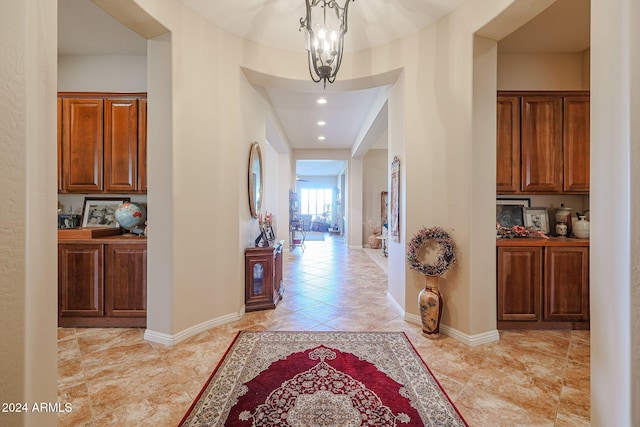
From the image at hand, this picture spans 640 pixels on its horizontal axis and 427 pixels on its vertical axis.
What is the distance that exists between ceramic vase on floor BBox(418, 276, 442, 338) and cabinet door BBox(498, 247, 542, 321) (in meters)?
0.76

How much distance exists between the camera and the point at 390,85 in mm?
3752

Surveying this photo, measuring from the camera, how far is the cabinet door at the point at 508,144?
3.14 meters

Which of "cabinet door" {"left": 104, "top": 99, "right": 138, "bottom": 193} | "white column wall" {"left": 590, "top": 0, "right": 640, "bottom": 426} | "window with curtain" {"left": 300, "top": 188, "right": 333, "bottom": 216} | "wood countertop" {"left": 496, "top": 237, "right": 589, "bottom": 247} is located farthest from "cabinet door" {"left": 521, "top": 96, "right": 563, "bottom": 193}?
"window with curtain" {"left": 300, "top": 188, "right": 333, "bottom": 216}

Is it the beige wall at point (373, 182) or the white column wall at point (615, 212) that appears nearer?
the white column wall at point (615, 212)

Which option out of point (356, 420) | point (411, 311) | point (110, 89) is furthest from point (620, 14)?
point (110, 89)

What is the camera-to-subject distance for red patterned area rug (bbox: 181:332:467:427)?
1.67 metres

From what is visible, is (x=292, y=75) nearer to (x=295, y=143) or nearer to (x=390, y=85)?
(x=390, y=85)

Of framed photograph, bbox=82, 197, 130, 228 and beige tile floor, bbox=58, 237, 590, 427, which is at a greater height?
framed photograph, bbox=82, 197, 130, 228

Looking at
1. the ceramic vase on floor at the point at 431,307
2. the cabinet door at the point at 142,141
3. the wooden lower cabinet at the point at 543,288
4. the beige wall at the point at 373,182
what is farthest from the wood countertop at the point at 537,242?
the beige wall at the point at 373,182

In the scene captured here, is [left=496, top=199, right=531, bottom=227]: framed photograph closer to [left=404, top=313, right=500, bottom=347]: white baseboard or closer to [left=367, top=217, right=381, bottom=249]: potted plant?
[left=404, top=313, right=500, bottom=347]: white baseboard

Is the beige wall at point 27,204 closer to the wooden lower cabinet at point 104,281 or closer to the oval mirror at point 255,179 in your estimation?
the wooden lower cabinet at point 104,281

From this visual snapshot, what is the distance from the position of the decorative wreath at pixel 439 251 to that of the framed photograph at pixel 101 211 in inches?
136

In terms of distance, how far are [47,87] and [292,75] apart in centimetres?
269

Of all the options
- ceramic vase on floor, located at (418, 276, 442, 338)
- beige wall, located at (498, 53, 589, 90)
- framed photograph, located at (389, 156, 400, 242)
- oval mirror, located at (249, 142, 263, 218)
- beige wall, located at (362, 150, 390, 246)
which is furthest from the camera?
beige wall, located at (362, 150, 390, 246)
